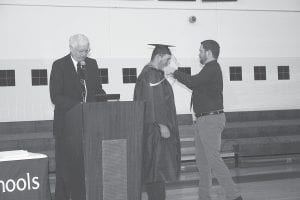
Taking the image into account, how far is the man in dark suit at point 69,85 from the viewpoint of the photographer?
148 inches

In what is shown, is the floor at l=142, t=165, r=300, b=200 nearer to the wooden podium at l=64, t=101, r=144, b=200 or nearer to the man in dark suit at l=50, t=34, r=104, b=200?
the man in dark suit at l=50, t=34, r=104, b=200

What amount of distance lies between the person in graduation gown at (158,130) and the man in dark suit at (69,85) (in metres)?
0.46

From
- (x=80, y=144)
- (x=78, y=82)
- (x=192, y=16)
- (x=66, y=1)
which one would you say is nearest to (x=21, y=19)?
(x=66, y=1)

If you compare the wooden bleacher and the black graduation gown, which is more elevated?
the black graduation gown

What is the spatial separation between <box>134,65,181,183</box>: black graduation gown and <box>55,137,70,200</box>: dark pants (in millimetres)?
680

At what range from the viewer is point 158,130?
4238 mm

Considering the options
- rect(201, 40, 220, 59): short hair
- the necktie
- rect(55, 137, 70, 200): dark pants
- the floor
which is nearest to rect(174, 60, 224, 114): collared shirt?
rect(201, 40, 220, 59): short hair

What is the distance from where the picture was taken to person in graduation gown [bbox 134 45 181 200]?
4176 millimetres

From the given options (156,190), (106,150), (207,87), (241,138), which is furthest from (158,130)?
(241,138)

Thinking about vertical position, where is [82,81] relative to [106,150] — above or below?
above

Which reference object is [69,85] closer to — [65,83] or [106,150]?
[65,83]

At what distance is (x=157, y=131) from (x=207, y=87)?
0.79 meters

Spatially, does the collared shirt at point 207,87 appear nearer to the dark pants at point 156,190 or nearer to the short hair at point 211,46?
the short hair at point 211,46

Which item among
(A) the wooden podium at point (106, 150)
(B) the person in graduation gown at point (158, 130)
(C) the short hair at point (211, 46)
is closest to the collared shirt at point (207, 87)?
(C) the short hair at point (211, 46)
